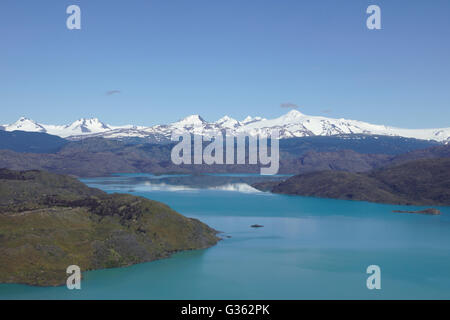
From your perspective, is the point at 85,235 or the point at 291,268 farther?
the point at 85,235

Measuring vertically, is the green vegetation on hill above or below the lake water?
above

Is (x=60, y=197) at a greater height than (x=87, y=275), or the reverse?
(x=60, y=197)

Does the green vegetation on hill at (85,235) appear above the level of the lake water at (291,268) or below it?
above

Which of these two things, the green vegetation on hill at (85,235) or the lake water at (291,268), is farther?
the green vegetation on hill at (85,235)

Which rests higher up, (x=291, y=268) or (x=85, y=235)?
(x=85, y=235)

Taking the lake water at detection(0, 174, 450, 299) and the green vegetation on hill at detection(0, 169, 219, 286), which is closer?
the lake water at detection(0, 174, 450, 299)
